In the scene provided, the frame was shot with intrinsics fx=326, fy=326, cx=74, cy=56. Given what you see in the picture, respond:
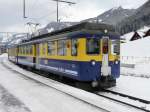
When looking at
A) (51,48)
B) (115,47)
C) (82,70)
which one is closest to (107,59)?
(115,47)

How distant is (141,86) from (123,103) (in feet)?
13.4

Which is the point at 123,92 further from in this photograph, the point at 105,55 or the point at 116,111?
the point at 116,111

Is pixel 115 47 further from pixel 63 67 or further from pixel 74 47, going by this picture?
pixel 63 67

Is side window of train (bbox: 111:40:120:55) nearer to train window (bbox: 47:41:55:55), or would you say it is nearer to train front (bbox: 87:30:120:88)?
train front (bbox: 87:30:120:88)

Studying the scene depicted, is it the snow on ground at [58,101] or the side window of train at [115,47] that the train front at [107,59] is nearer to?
the side window of train at [115,47]

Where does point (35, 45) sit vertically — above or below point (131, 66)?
above

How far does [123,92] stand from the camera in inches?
543

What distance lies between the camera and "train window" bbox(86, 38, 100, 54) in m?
14.4

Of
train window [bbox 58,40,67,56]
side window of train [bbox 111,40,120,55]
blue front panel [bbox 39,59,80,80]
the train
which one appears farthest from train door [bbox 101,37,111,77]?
train window [bbox 58,40,67,56]

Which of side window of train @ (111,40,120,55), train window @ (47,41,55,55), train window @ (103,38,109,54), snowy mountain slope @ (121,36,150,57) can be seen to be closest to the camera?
train window @ (103,38,109,54)

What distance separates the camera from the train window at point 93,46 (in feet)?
47.1

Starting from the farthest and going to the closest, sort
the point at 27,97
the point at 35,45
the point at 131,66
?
1. the point at 131,66
2. the point at 35,45
3. the point at 27,97

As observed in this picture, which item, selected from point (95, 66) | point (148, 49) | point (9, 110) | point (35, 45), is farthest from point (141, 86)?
point (148, 49)

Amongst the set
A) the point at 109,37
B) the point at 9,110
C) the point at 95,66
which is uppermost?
the point at 109,37
